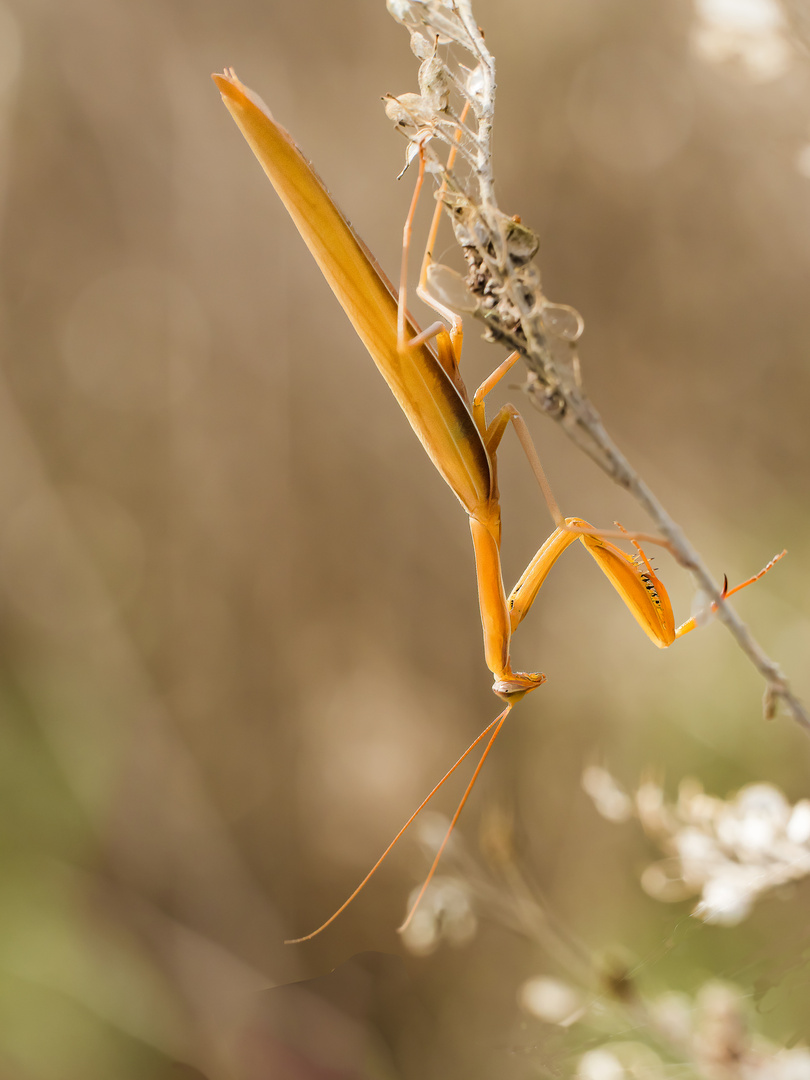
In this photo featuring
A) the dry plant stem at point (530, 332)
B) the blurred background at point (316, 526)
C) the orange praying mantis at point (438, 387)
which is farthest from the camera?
the blurred background at point (316, 526)

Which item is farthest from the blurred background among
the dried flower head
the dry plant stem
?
the dry plant stem

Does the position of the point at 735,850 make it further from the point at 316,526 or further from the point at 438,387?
the point at 316,526

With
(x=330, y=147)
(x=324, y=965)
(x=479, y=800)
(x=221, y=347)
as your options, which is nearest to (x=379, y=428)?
(x=221, y=347)

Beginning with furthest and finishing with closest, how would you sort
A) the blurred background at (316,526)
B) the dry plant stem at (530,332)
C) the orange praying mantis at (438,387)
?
the blurred background at (316,526), the orange praying mantis at (438,387), the dry plant stem at (530,332)

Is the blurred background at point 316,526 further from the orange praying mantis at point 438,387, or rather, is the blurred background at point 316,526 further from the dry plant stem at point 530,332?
the dry plant stem at point 530,332

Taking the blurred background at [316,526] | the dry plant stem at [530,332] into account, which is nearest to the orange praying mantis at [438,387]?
the dry plant stem at [530,332]

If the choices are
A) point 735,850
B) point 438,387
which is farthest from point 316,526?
point 735,850

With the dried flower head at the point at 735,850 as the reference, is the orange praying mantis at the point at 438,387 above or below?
above

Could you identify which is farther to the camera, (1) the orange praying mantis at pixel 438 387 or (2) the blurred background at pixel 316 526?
(2) the blurred background at pixel 316 526
